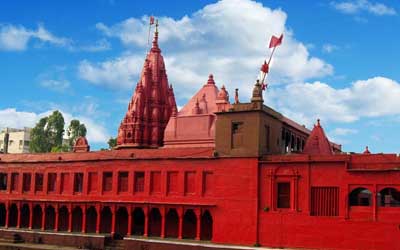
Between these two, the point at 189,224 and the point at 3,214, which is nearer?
the point at 189,224

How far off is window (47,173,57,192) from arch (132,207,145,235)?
302 inches

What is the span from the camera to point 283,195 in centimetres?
3309

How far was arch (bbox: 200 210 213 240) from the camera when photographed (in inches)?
1449

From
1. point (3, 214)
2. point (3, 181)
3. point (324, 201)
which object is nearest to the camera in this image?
point (324, 201)

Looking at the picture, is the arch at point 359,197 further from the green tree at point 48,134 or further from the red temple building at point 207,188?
the green tree at point 48,134

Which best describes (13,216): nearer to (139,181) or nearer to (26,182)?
(26,182)

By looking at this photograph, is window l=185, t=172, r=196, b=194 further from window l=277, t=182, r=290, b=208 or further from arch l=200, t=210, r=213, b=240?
window l=277, t=182, r=290, b=208

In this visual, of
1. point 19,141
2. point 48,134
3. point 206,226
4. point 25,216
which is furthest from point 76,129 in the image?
point 206,226

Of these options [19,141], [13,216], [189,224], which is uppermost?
[19,141]

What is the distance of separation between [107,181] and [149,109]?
1077 centimetres

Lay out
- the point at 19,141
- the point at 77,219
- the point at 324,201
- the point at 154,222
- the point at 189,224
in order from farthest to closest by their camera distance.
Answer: the point at 19,141 < the point at 77,219 < the point at 154,222 < the point at 189,224 < the point at 324,201

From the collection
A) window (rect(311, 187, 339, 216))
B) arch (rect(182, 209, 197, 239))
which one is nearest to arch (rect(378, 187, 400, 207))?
window (rect(311, 187, 339, 216))

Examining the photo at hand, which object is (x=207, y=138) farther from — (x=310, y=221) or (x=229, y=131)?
(x=310, y=221)

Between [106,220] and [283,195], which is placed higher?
[283,195]
